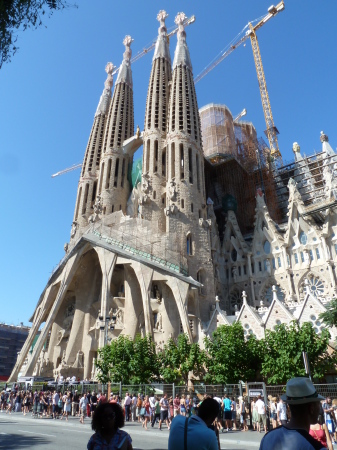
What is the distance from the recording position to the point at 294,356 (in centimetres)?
1700

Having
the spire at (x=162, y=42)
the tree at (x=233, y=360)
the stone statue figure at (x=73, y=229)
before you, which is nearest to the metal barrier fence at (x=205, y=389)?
the tree at (x=233, y=360)

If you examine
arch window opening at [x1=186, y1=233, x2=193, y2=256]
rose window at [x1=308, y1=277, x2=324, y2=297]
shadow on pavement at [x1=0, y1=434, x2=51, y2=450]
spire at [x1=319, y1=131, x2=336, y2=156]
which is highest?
spire at [x1=319, y1=131, x2=336, y2=156]

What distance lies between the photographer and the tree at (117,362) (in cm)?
1934

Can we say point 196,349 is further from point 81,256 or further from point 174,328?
point 81,256

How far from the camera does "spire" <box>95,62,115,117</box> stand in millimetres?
49875

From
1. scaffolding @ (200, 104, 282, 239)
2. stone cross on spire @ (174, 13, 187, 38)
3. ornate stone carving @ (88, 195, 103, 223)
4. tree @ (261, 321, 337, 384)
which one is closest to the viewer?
tree @ (261, 321, 337, 384)

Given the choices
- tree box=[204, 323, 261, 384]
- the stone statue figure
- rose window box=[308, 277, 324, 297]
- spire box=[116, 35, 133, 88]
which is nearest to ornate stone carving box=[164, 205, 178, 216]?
rose window box=[308, 277, 324, 297]

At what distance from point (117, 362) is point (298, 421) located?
19270 mm

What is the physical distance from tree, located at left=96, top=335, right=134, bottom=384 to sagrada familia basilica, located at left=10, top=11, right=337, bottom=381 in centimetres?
263

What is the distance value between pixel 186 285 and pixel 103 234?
999cm

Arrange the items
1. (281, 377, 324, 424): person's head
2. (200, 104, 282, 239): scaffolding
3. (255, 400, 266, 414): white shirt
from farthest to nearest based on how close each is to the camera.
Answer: (200, 104, 282, 239): scaffolding < (255, 400, 266, 414): white shirt < (281, 377, 324, 424): person's head

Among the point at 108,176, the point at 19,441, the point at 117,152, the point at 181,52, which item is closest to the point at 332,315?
the point at 19,441

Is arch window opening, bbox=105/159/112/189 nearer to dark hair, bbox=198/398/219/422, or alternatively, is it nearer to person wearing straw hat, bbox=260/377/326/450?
dark hair, bbox=198/398/219/422

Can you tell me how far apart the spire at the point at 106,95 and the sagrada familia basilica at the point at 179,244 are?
5742 millimetres
